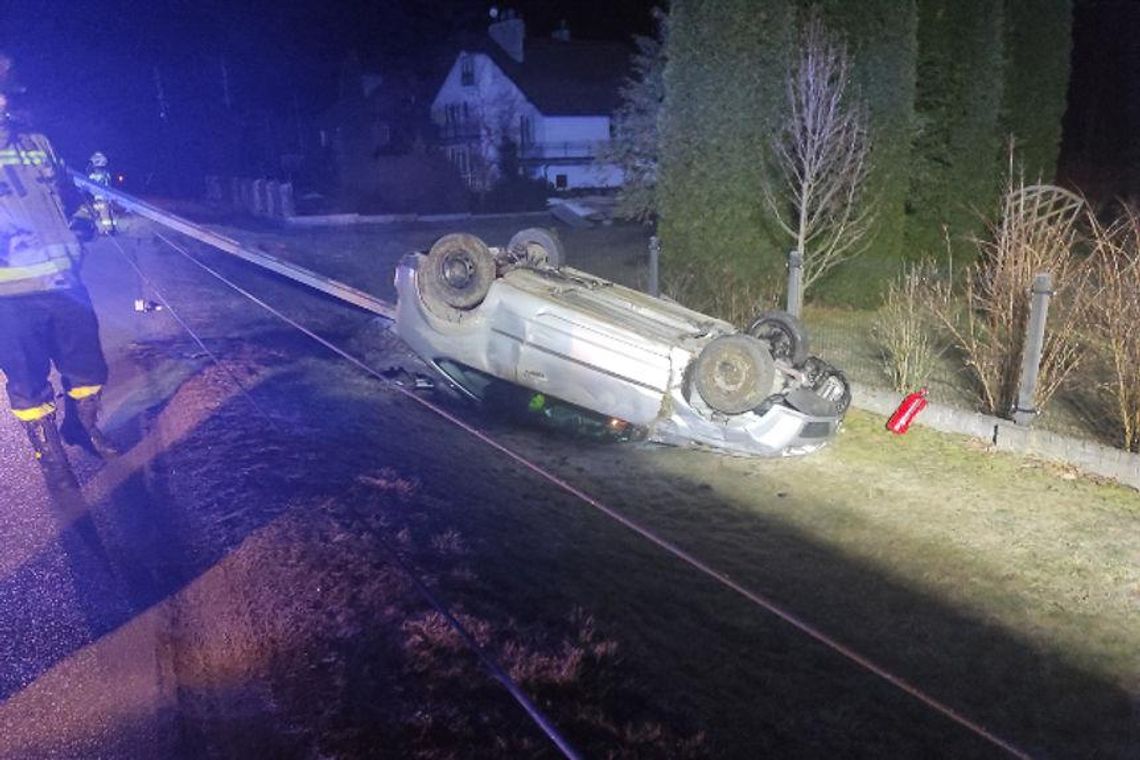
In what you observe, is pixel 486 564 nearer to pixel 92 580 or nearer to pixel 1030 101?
pixel 92 580

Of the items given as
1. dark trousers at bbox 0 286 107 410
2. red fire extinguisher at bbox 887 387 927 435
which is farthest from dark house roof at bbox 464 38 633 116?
dark trousers at bbox 0 286 107 410

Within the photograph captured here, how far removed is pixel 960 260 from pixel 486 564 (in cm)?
1310

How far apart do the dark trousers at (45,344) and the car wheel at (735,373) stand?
4.27 m

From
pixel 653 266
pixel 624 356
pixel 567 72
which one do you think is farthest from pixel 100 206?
pixel 567 72

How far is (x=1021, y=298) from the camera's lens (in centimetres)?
661

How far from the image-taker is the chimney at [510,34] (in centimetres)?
3831

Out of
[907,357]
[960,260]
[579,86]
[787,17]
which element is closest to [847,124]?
[787,17]

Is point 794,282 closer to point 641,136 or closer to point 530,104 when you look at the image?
point 641,136

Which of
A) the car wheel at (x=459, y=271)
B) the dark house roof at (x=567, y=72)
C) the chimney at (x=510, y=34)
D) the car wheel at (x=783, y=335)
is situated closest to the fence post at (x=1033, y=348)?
the car wheel at (x=783, y=335)

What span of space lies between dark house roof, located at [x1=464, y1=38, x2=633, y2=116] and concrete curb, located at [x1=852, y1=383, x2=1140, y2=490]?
101 ft

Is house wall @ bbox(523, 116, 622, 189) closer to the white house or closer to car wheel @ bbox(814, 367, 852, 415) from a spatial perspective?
the white house

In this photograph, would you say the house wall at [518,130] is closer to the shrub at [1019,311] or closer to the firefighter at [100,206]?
the firefighter at [100,206]

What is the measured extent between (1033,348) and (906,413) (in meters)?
1.03

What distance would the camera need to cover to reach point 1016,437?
6.23 metres
